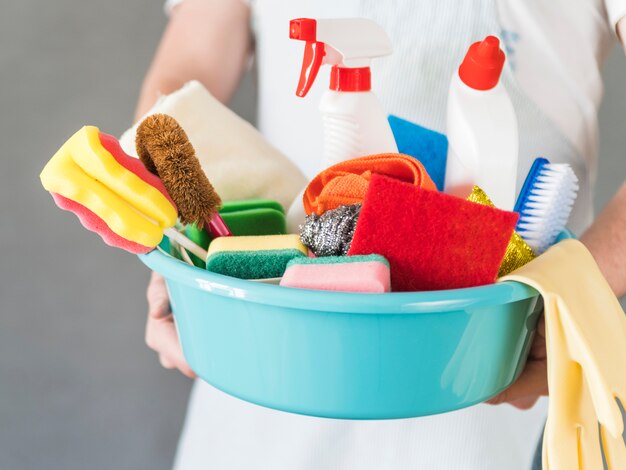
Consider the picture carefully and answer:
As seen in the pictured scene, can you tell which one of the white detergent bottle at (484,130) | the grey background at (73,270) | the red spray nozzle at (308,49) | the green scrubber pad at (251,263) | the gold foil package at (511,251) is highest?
the red spray nozzle at (308,49)

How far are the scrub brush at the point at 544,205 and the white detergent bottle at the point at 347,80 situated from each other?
100mm

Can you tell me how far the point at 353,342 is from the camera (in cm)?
39

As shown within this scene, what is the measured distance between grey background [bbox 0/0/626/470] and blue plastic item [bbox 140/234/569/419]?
64cm

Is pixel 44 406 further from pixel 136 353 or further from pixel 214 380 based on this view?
pixel 214 380

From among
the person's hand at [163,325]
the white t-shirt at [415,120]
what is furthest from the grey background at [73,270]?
the person's hand at [163,325]

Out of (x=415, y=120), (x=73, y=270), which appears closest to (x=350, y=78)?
(x=415, y=120)

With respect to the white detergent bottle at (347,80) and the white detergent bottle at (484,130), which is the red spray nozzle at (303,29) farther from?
the white detergent bottle at (484,130)

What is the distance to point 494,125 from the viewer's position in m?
0.46

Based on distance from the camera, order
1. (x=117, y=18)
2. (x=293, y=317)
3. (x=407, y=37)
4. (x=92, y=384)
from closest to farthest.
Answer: (x=293, y=317) → (x=407, y=37) → (x=117, y=18) → (x=92, y=384)

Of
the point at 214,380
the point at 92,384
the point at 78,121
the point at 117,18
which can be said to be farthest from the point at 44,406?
the point at 214,380

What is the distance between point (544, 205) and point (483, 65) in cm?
10

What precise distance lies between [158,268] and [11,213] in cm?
72

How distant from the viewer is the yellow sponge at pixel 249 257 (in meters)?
0.40

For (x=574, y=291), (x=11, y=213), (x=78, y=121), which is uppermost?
(x=574, y=291)
